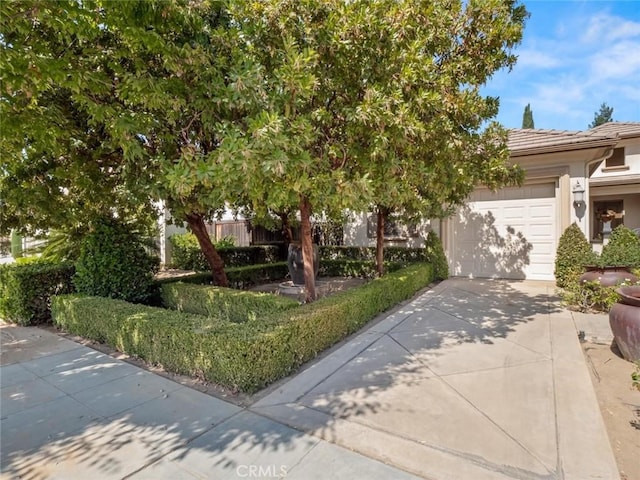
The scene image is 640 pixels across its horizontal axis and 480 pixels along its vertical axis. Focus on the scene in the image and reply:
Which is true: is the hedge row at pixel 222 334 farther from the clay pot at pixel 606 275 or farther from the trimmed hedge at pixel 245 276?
the clay pot at pixel 606 275

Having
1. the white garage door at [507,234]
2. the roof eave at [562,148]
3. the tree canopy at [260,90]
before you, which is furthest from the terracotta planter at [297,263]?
the roof eave at [562,148]

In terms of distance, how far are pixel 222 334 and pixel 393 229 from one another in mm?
8946

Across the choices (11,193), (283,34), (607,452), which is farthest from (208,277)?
(607,452)

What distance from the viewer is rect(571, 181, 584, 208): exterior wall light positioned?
841 cm

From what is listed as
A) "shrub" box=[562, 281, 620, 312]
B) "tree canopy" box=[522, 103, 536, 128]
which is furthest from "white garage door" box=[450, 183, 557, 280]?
"tree canopy" box=[522, 103, 536, 128]

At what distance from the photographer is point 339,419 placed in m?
2.96

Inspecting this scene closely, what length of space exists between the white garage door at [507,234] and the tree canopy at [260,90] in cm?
497

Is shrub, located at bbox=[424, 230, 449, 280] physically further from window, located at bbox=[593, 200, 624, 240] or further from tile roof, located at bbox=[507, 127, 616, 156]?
window, located at bbox=[593, 200, 624, 240]

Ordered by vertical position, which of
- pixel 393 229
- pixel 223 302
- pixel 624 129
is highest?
pixel 624 129

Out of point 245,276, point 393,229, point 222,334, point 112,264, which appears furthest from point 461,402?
point 393,229

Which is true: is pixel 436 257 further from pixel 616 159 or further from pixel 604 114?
pixel 604 114

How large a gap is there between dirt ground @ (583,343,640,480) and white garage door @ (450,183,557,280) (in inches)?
199

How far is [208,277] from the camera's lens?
827 cm

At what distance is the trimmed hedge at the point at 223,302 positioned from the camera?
17.2 feet
